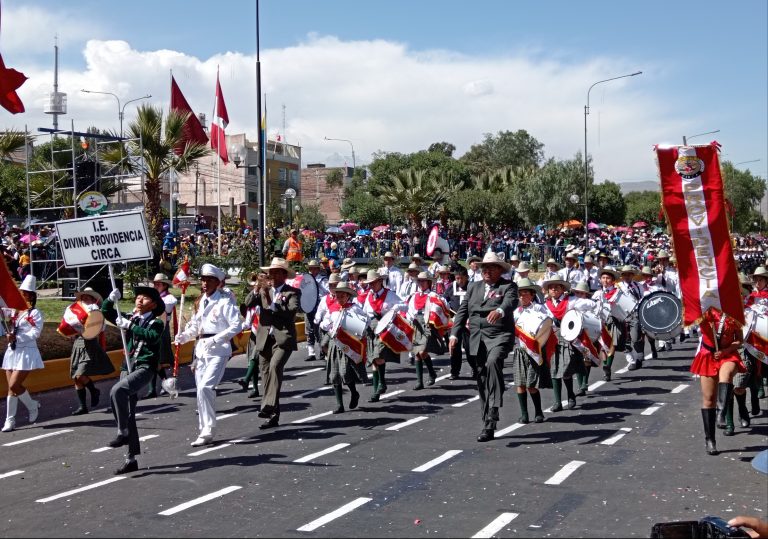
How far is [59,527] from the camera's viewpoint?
270 inches

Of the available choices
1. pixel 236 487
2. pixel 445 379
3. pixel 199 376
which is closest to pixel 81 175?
pixel 445 379

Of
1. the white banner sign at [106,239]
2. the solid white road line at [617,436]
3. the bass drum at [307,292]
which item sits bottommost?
the solid white road line at [617,436]

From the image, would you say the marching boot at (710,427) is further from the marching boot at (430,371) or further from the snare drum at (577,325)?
the marching boot at (430,371)

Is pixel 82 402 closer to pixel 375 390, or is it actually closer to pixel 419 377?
pixel 375 390

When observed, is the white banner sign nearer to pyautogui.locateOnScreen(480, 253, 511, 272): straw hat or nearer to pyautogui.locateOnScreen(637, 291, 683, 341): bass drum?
pyautogui.locateOnScreen(480, 253, 511, 272): straw hat

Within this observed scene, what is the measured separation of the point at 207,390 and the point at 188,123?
21217mm

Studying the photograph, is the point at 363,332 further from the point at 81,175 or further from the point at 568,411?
the point at 81,175

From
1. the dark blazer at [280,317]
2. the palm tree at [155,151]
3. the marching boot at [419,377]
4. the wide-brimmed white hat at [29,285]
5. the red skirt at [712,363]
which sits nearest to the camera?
the red skirt at [712,363]

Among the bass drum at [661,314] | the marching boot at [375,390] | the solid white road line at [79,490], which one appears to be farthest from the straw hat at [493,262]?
the bass drum at [661,314]

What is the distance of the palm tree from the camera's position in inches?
958

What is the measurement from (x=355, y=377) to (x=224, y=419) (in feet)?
5.77

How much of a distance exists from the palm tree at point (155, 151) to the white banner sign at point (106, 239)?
43.1ft

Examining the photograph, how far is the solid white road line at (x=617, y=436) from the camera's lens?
1007cm

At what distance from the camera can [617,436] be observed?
34.1ft
